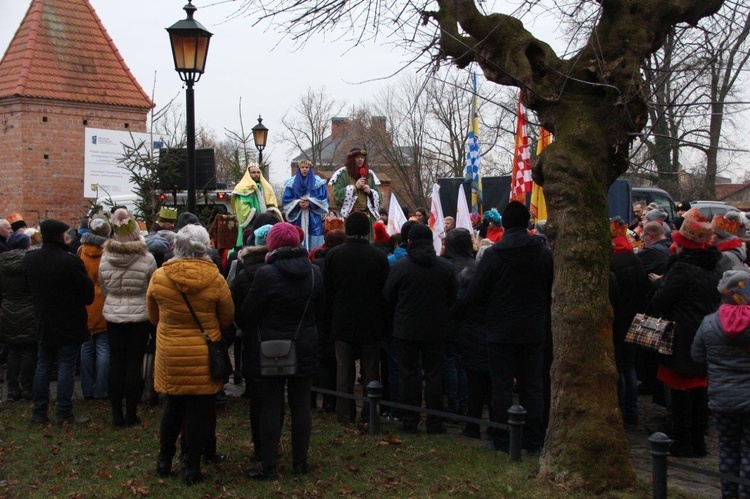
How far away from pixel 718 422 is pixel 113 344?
581 cm

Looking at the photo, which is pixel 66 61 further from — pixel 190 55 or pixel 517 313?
pixel 517 313

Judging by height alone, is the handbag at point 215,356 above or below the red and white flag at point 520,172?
below

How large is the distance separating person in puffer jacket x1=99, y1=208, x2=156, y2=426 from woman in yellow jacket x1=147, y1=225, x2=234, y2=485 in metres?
1.89

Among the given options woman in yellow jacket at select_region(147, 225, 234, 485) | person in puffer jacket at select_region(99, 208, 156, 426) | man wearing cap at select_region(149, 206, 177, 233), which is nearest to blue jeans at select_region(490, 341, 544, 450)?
woman in yellow jacket at select_region(147, 225, 234, 485)

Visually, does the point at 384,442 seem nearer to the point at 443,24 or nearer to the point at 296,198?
the point at 443,24

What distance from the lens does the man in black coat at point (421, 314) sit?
339 inches

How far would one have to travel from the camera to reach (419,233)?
8.67 meters

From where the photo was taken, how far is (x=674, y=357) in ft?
25.9

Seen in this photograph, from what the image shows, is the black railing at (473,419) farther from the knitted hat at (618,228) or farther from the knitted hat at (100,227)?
the knitted hat at (100,227)

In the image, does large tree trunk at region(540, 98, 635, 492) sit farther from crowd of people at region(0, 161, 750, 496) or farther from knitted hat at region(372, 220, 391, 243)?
knitted hat at region(372, 220, 391, 243)

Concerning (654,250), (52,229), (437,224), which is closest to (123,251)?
(52,229)

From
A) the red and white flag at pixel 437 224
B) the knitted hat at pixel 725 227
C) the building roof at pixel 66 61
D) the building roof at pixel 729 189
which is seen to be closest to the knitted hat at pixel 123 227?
the red and white flag at pixel 437 224

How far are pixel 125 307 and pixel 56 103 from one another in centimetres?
2927

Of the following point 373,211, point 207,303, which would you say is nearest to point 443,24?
point 207,303
